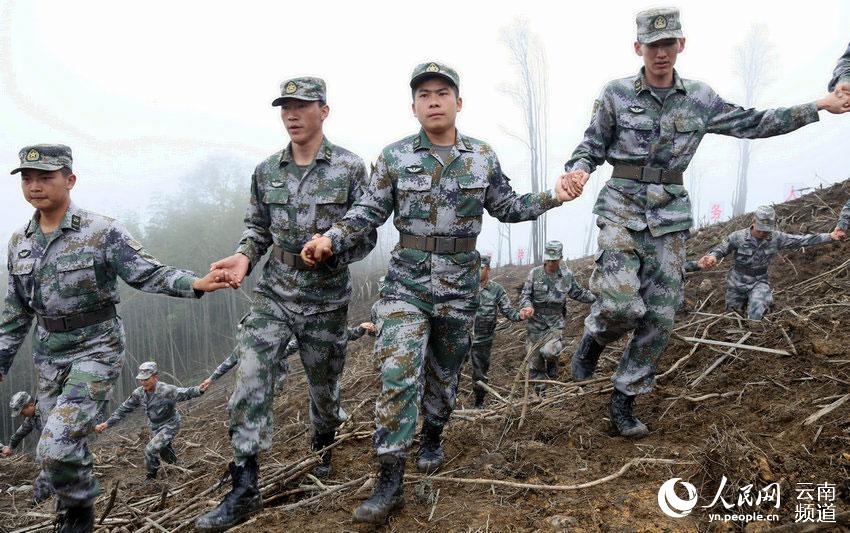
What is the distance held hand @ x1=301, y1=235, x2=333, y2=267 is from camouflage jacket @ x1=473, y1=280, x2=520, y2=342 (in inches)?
193

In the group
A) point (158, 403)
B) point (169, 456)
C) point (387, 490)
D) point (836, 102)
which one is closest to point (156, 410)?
point (158, 403)

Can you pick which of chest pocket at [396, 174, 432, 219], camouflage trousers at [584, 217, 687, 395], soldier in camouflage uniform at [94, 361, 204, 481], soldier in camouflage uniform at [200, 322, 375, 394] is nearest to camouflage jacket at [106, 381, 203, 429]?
soldier in camouflage uniform at [94, 361, 204, 481]

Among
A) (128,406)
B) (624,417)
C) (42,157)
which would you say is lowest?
(128,406)

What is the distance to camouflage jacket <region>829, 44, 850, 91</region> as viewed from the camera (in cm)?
364

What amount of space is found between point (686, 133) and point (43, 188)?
170 inches

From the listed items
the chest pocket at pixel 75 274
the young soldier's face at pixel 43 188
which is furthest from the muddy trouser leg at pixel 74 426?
the young soldier's face at pixel 43 188

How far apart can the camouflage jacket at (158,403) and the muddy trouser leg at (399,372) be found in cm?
602

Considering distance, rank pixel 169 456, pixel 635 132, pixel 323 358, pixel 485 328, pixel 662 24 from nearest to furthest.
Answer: pixel 662 24 → pixel 635 132 → pixel 323 358 → pixel 485 328 → pixel 169 456

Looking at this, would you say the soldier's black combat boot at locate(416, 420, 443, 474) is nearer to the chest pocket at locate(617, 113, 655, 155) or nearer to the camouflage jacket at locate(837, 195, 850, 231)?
the chest pocket at locate(617, 113, 655, 155)

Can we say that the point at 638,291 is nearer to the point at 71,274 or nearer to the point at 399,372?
the point at 399,372

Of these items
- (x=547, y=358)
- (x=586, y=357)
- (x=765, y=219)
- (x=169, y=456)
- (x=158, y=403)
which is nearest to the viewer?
(x=586, y=357)

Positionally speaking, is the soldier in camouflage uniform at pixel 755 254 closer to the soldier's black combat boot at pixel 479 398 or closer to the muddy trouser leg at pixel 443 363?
the soldier's black combat boot at pixel 479 398

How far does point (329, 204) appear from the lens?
12.8ft

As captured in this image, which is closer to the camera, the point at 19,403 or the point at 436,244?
the point at 436,244
